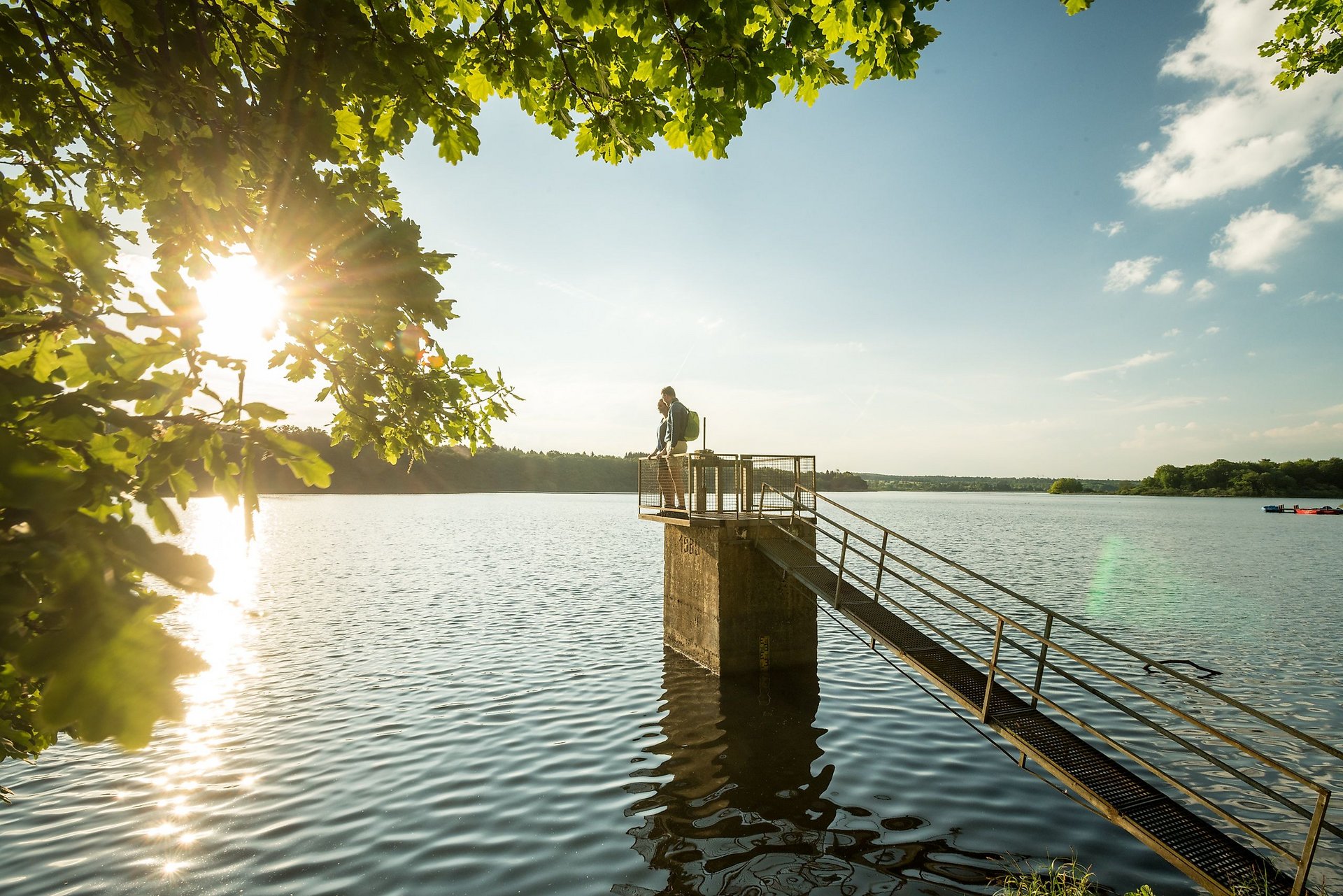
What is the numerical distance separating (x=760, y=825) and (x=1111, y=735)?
731 centimetres

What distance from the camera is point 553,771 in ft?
33.5

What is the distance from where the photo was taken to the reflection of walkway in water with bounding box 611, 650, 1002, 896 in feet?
24.7

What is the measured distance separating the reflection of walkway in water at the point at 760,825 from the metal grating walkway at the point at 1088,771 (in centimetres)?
145

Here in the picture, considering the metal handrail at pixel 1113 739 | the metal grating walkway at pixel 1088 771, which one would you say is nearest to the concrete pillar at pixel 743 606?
the metal handrail at pixel 1113 739

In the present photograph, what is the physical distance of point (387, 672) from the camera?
50.4 ft

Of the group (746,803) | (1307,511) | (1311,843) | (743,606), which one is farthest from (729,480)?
(1307,511)

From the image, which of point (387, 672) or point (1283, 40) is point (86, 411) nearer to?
point (1283, 40)

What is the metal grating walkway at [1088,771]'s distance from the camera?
6102mm

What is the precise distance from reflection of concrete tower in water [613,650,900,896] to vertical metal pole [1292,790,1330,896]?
11.4 feet

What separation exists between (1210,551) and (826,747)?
4835 centimetres

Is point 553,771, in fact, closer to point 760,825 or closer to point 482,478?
point 760,825

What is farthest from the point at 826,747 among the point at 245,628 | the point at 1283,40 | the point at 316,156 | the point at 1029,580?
the point at 1029,580

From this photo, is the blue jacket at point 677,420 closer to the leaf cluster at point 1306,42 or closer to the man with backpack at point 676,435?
the man with backpack at point 676,435

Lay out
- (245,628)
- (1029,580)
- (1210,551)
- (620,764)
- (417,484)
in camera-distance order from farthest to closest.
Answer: (417,484), (1210,551), (1029,580), (245,628), (620,764)
